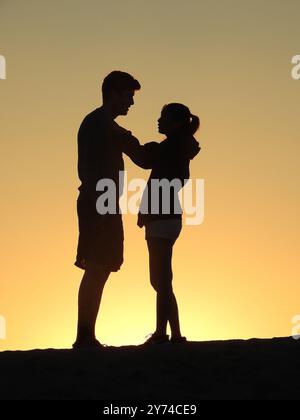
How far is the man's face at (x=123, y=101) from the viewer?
10797 mm

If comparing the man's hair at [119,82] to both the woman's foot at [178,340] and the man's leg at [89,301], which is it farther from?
the woman's foot at [178,340]

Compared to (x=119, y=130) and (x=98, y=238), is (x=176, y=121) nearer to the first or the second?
(x=119, y=130)

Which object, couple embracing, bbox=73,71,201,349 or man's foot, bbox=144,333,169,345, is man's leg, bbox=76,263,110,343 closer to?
couple embracing, bbox=73,71,201,349

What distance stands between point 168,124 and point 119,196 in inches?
35.5

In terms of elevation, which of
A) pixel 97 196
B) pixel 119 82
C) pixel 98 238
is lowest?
pixel 98 238

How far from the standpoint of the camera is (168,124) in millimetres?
10648

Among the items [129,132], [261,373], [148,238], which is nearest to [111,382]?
[261,373]

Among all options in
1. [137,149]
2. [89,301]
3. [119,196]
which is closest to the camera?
[89,301]

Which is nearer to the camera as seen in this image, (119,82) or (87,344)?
(87,344)

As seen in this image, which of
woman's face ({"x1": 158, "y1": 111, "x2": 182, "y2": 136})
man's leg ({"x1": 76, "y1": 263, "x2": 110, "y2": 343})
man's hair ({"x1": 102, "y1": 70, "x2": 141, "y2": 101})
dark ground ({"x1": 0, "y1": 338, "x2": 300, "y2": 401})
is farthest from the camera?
man's hair ({"x1": 102, "y1": 70, "x2": 141, "y2": 101})

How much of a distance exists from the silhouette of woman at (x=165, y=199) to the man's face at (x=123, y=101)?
395mm


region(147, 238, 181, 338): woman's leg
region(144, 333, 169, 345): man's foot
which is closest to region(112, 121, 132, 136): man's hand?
region(147, 238, 181, 338): woman's leg

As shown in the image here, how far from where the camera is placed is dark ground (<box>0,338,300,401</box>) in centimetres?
850

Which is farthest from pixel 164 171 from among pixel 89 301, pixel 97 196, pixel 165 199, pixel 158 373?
pixel 158 373
